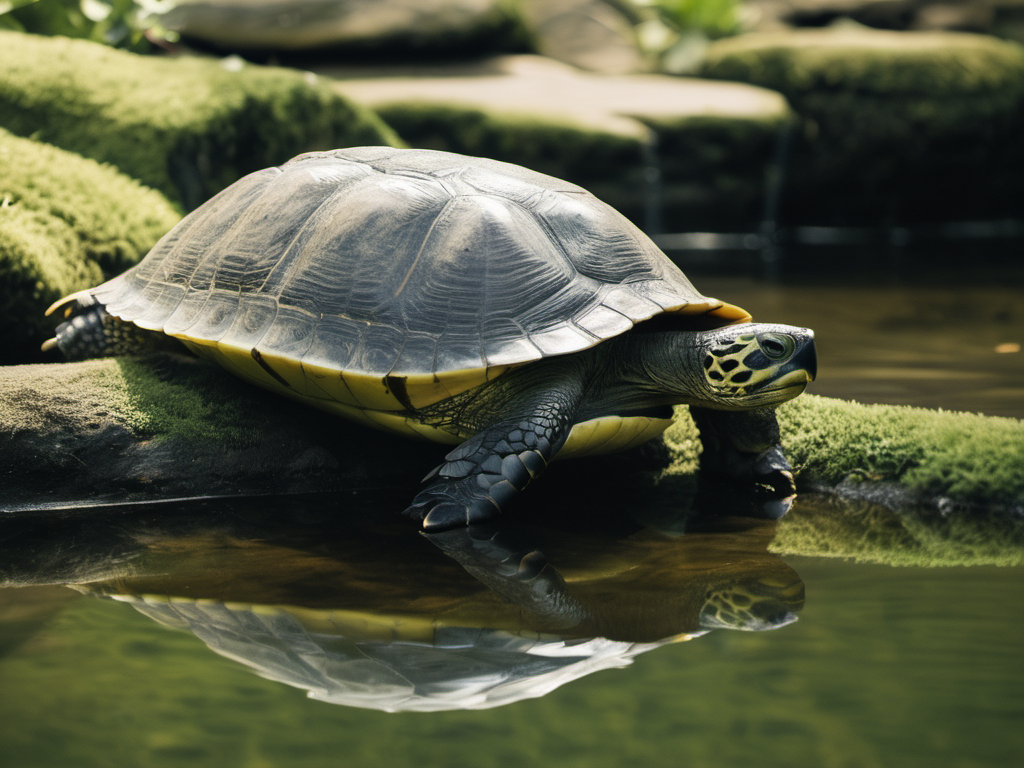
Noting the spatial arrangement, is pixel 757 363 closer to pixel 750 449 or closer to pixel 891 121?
pixel 750 449

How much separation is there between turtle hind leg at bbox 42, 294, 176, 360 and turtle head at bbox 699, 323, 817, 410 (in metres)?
2.40

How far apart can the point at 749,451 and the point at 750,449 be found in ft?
0.04

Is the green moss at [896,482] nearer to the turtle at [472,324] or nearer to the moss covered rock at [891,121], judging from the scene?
the turtle at [472,324]

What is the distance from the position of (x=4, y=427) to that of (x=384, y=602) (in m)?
1.77

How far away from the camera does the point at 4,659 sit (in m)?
2.24

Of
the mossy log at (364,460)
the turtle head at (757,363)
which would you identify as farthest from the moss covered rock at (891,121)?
the turtle head at (757,363)

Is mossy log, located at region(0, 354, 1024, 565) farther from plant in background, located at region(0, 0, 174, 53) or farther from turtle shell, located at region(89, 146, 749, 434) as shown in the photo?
plant in background, located at region(0, 0, 174, 53)

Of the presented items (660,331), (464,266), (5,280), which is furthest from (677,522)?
(5,280)

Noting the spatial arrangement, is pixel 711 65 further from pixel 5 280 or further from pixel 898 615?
pixel 898 615

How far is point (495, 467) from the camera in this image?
125 inches

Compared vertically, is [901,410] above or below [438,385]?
below

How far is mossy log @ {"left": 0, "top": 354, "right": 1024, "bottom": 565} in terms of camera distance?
3.44 meters

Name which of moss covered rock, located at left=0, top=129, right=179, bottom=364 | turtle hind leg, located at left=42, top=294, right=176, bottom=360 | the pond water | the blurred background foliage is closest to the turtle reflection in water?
the pond water

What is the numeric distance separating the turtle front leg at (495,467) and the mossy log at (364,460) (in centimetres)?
44
